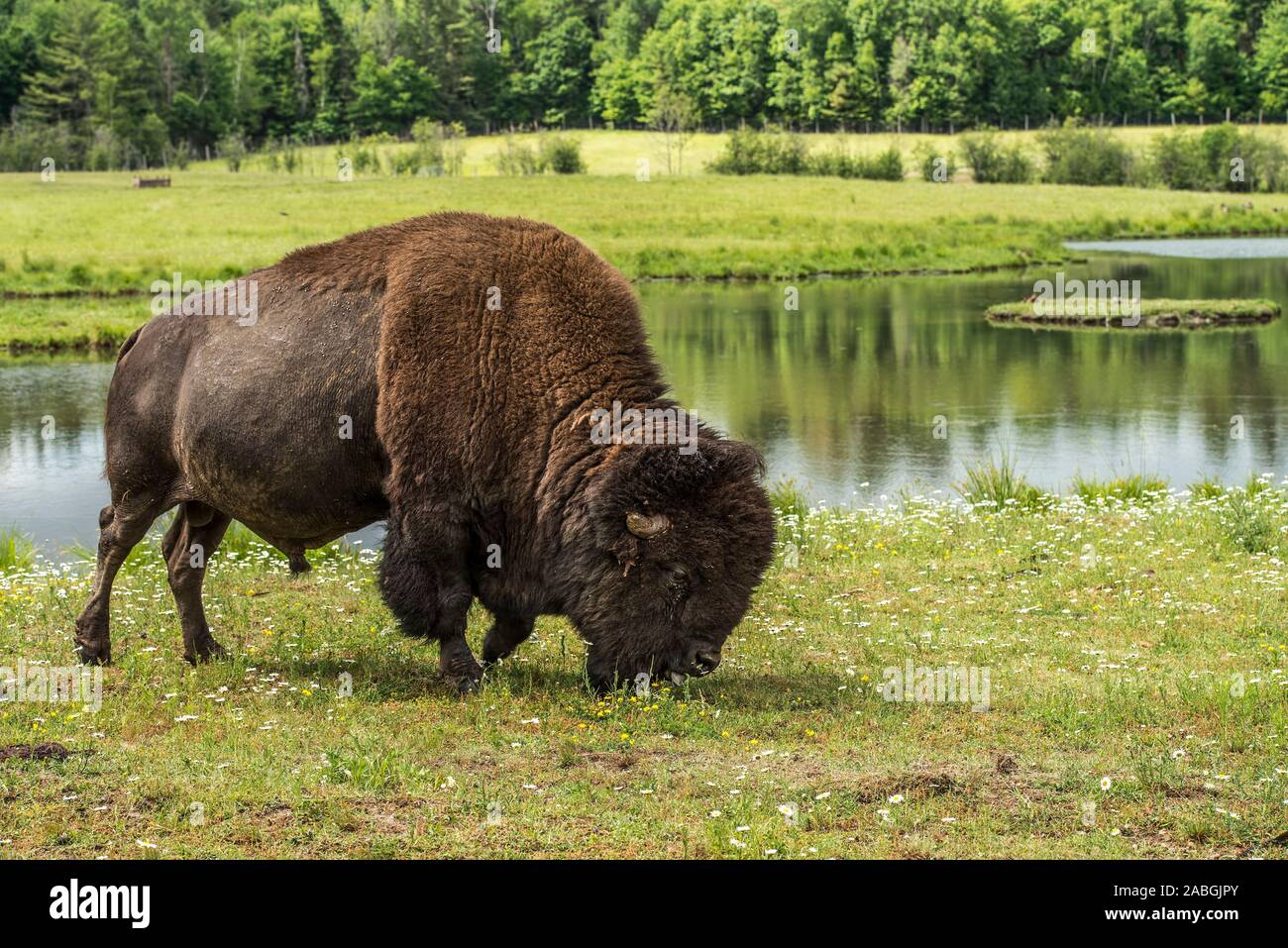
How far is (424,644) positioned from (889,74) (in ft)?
501

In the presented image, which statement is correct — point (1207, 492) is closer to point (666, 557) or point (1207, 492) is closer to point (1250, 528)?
point (1250, 528)

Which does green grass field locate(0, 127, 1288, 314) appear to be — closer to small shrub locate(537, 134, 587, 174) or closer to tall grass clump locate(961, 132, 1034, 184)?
tall grass clump locate(961, 132, 1034, 184)

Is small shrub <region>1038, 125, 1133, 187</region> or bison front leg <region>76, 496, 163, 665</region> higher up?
small shrub <region>1038, 125, 1133, 187</region>

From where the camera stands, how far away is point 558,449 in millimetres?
8719

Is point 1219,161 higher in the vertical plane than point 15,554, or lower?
higher

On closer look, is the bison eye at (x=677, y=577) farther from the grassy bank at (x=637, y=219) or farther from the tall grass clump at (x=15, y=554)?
the grassy bank at (x=637, y=219)

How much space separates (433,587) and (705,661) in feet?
6.05

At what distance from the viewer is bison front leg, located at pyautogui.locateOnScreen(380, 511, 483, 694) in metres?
8.89

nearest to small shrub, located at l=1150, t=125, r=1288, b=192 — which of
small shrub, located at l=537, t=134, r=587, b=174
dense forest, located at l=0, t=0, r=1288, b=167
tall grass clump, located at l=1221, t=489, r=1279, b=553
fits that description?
small shrub, located at l=537, t=134, r=587, b=174

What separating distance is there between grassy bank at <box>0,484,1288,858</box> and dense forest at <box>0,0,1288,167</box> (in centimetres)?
12438

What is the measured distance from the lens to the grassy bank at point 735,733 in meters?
6.25

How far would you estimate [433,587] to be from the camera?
8.95m

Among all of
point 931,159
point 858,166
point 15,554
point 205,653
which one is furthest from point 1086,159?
point 205,653

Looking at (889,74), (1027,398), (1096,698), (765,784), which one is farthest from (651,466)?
(889,74)
